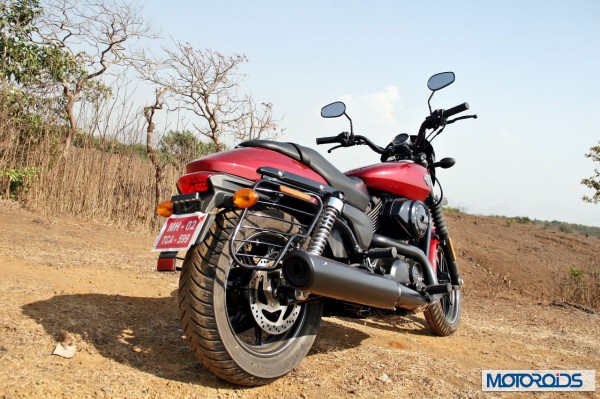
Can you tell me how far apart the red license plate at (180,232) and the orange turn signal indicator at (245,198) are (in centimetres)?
16

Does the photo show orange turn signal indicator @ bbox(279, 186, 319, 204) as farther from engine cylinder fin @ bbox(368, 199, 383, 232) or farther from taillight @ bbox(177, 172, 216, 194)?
engine cylinder fin @ bbox(368, 199, 383, 232)

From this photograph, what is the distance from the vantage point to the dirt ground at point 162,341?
230 centimetres

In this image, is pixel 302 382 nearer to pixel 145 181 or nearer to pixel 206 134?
pixel 145 181

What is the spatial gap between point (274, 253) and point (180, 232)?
50 centimetres

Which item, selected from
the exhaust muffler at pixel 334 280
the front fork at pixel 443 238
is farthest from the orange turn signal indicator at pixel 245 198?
the front fork at pixel 443 238

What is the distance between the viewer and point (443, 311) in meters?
4.38

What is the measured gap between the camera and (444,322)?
4172mm

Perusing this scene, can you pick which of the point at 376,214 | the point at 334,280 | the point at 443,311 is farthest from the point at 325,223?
the point at 443,311

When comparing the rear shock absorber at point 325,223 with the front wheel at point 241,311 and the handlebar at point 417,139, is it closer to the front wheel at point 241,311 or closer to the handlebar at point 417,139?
the front wheel at point 241,311

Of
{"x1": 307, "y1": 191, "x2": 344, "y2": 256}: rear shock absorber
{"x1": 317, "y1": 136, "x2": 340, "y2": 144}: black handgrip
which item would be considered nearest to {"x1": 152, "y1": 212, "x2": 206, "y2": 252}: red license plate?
{"x1": 307, "y1": 191, "x2": 344, "y2": 256}: rear shock absorber

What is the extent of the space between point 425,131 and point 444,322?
62.6 inches

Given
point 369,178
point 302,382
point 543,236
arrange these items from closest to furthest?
point 302,382 → point 369,178 → point 543,236

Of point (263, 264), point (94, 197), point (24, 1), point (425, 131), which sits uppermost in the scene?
point (24, 1)

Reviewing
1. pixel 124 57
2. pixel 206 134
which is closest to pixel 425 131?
pixel 206 134
